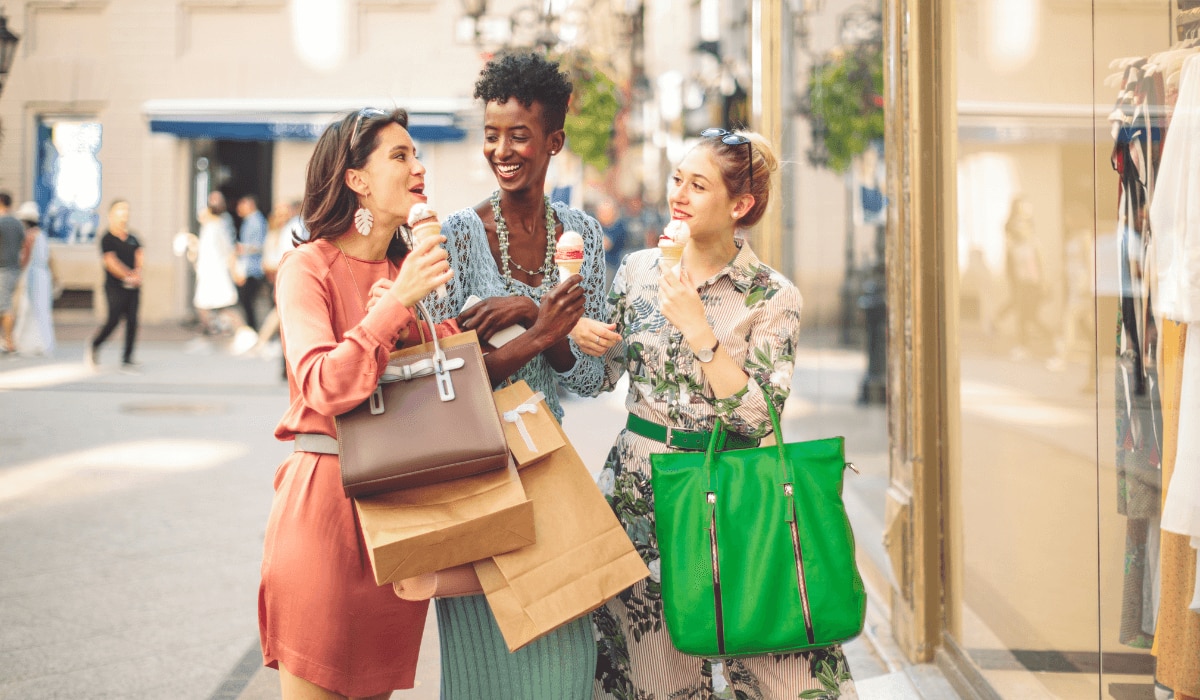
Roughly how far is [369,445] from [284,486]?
1.22 feet

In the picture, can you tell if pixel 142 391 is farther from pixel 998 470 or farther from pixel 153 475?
pixel 998 470

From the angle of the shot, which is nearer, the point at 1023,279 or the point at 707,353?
the point at 707,353

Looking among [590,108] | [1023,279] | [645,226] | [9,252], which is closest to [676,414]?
[1023,279]

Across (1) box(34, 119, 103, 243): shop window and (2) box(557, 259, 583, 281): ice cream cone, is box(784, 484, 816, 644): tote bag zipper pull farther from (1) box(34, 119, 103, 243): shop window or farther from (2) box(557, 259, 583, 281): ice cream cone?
(1) box(34, 119, 103, 243): shop window

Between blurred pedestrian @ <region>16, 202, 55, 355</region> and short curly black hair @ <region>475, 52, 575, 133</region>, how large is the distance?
1311 centimetres

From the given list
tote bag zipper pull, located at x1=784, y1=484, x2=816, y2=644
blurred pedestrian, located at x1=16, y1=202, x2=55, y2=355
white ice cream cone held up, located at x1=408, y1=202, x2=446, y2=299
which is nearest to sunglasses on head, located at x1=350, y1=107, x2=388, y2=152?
white ice cream cone held up, located at x1=408, y1=202, x2=446, y2=299

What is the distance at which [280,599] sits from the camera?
7.61ft

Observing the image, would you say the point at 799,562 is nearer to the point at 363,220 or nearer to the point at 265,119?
the point at 363,220

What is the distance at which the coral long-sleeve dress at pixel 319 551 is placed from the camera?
7.53ft

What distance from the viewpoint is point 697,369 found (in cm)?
266

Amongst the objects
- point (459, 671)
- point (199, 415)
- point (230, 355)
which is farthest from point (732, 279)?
point (230, 355)

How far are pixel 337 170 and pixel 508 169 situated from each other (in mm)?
435

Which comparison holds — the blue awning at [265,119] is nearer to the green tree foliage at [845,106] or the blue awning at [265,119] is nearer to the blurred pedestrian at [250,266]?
the blurred pedestrian at [250,266]

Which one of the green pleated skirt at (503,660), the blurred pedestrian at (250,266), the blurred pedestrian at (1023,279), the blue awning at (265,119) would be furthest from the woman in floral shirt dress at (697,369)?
the blue awning at (265,119)
